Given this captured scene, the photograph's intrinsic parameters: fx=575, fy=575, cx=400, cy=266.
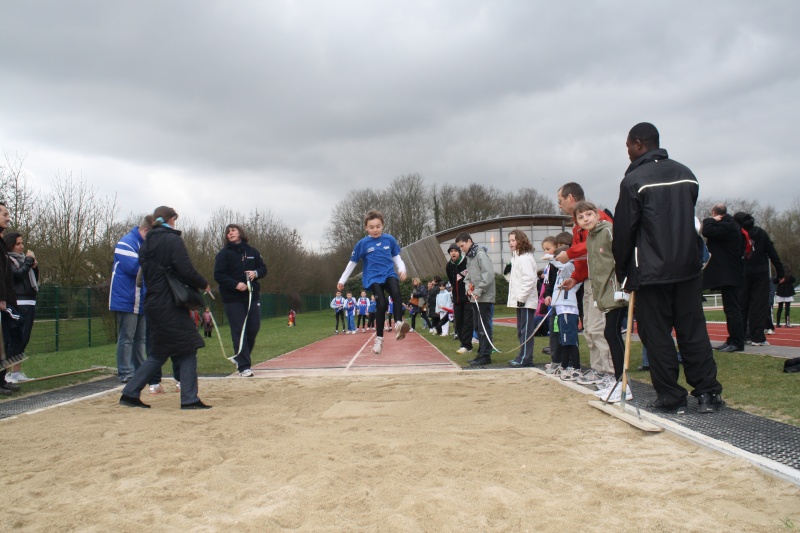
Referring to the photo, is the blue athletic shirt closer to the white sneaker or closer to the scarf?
the white sneaker

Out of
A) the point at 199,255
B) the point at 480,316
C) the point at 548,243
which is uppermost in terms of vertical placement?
the point at 199,255

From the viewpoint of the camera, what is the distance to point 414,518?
99.8 inches

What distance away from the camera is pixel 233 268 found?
25.1ft

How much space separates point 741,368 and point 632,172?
336 centimetres

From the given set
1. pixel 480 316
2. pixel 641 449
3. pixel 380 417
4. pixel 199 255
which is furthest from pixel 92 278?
pixel 641 449

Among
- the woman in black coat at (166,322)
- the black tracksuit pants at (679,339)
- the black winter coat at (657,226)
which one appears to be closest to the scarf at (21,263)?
the woman in black coat at (166,322)

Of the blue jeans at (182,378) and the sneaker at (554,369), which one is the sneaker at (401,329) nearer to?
the sneaker at (554,369)

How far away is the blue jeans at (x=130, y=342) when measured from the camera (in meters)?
7.10

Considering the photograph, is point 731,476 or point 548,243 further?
point 548,243

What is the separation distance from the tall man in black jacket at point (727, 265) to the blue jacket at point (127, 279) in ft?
24.7

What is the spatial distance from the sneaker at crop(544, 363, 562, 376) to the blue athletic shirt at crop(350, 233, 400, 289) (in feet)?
7.49

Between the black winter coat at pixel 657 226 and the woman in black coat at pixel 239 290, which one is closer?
the black winter coat at pixel 657 226

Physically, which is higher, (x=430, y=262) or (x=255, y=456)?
(x=430, y=262)

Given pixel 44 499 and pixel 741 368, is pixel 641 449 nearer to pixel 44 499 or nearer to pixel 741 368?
pixel 44 499
